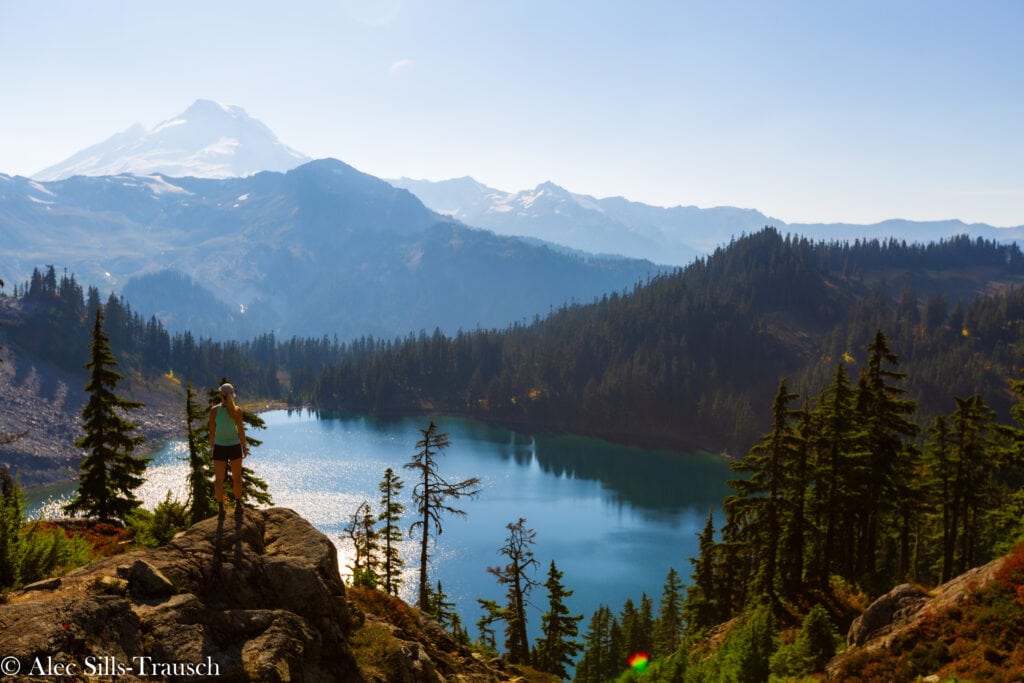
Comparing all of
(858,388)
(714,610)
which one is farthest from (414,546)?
(858,388)

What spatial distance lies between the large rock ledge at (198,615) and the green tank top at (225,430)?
73.0 inches

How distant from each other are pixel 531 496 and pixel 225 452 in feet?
382

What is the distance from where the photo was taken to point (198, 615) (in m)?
11.8

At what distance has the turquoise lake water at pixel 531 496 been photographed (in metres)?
83.2

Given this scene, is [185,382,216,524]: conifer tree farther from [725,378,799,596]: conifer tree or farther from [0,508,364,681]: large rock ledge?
[725,378,799,596]: conifer tree

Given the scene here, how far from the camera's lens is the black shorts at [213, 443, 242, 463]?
14.6 m

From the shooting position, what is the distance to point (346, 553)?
8206 centimetres

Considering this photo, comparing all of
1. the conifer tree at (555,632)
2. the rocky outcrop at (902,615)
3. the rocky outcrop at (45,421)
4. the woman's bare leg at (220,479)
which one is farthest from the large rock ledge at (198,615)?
the rocky outcrop at (45,421)

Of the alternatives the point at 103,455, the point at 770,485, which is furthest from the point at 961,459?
the point at 103,455

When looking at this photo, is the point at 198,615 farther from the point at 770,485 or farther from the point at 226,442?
the point at 770,485

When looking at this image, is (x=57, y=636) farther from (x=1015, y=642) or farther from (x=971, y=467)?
(x=971, y=467)

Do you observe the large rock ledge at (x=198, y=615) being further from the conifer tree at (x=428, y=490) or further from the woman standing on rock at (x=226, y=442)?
the conifer tree at (x=428, y=490)

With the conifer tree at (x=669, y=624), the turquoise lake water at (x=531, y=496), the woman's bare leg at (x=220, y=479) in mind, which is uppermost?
the woman's bare leg at (x=220, y=479)

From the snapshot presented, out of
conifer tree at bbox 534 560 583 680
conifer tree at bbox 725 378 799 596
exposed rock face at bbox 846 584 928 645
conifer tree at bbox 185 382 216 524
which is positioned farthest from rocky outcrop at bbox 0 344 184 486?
exposed rock face at bbox 846 584 928 645
